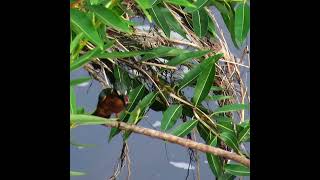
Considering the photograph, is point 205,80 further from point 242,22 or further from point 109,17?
point 109,17

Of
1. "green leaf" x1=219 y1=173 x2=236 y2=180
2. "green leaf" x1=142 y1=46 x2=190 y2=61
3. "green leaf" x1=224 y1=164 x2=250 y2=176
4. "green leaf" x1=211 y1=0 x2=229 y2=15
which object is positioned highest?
"green leaf" x1=211 y1=0 x2=229 y2=15

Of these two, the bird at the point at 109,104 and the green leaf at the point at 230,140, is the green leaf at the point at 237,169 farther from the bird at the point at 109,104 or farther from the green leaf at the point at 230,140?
the bird at the point at 109,104

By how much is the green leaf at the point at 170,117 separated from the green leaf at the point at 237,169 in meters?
0.15

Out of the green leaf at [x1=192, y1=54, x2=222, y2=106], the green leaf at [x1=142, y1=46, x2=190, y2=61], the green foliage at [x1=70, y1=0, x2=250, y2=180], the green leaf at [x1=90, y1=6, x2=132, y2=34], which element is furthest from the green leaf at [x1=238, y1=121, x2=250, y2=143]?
the green leaf at [x1=90, y1=6, x2=132, y2=34]

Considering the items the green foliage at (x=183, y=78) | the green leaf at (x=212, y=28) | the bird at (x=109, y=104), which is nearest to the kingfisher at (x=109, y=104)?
the bird at (x=109, y=104)

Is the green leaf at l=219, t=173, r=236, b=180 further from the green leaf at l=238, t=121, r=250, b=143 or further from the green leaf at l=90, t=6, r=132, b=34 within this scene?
the green leaf at l=90, t=6, r=132, b=34

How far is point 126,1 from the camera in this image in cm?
106

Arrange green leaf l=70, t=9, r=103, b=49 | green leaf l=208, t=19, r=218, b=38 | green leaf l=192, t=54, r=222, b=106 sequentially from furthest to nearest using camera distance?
green leaf l=208, t=19, r=218, b=38 → green leaf l=192, t=54, r=222, b=106 → green leaf l=70, t=9, r=103, b=49

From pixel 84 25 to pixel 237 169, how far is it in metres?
0.51

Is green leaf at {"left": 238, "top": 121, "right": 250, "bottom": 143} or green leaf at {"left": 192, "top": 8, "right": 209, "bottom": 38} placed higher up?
green leaf at {"left": 192, "top": 8, "right": 209, "bottom": 38}

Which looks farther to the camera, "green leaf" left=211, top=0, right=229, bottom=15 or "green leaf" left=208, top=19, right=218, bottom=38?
"green leaf" left=208, top=19, right=218, bottom=38

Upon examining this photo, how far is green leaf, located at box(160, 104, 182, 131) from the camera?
0.98 metres

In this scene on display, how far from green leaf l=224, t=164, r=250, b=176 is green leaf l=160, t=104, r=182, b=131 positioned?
15 cm
